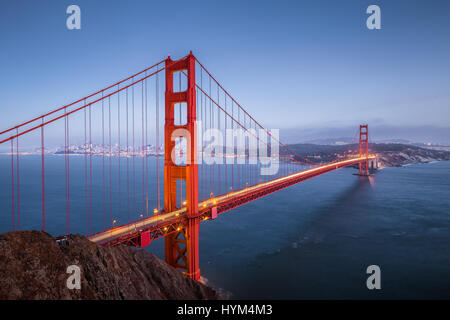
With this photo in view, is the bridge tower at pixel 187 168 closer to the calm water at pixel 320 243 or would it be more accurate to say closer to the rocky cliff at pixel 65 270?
the calm water at pixel 320 243

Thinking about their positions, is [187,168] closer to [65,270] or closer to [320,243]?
[65,270]

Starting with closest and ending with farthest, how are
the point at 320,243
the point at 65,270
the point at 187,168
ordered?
1. the point at 65,270
2. the point at 187,168
3. the point at 320,243

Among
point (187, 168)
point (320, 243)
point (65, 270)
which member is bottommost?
point (320, 243)

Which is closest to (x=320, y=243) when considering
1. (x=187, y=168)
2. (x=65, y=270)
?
(x=187, y=168)

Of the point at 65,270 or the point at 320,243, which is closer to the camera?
the point at 65,270

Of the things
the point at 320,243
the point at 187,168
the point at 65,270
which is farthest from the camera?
the point at 320,243

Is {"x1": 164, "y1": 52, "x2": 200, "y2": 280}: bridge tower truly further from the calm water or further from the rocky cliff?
the rocky cliff

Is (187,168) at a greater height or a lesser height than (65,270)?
greater
